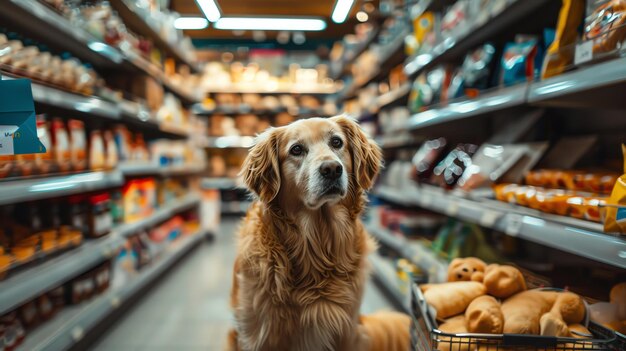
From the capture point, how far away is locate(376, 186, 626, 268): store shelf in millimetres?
984

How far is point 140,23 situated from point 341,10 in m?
2.57

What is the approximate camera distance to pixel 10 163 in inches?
57.6

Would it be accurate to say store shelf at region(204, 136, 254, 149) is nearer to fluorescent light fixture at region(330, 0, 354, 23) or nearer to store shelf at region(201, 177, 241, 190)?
store shelf at region(201, 177, 241, 190)

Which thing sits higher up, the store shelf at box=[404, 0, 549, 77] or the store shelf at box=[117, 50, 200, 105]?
the store shelf at box=[117, 50, 200, 105]

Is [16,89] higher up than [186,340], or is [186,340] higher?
[16,89]

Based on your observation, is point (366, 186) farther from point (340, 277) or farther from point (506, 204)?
point (506, 204)

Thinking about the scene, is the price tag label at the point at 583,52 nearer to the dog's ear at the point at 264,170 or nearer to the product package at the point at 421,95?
the dog's ear at the point at 264,170

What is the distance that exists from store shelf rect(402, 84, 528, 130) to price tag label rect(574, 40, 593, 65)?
237 mm

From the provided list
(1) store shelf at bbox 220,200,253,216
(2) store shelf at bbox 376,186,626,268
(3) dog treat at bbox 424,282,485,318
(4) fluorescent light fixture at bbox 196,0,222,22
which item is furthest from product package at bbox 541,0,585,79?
(1) store shelf at bbox 220,200,253,216

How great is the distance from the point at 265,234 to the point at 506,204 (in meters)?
0.99

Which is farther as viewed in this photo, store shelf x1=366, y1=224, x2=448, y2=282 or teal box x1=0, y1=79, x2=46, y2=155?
store shelf x1=366, y1=224, x2=448, y2=282

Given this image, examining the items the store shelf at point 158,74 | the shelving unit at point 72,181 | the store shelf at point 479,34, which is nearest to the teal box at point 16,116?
the shelving unit at point 72,181

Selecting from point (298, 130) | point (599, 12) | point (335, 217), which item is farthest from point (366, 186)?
point (599, 12)

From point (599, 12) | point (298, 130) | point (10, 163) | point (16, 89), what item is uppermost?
point (599, 12)
